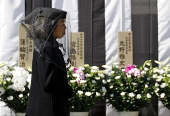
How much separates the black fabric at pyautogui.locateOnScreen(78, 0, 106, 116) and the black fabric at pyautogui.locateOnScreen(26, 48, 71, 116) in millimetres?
2784

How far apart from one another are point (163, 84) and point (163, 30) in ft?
2.97

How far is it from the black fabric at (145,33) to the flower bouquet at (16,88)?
166 cm

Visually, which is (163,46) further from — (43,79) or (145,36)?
(43,79)

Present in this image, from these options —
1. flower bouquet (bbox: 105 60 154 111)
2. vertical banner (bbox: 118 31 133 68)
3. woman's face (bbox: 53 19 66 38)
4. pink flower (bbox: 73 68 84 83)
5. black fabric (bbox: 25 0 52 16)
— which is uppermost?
black fabric (bbox: 25 0 52 16)

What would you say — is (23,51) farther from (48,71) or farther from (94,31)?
(48,71)

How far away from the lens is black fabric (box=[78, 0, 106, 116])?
19.1ft

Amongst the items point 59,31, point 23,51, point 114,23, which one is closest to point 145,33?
point 114,23

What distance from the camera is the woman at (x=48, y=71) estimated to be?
116 inches

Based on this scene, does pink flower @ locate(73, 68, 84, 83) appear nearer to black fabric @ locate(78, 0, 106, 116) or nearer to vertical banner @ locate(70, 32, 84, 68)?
vertical banner @ locate(70, 32, 84, 68)

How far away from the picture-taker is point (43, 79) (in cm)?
293

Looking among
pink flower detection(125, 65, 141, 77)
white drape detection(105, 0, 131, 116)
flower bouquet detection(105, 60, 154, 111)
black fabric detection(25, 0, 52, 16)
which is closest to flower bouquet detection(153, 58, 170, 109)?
flower bouquet detection(105, 60, 154, 111)

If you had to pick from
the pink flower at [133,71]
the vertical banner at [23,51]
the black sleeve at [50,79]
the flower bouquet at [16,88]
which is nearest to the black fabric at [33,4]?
the vertical banner at [23,51]

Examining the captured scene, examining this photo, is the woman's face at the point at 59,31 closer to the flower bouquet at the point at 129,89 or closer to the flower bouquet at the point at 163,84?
the flower bouquet at the point at 129,89

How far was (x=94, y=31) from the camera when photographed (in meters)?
5.86
